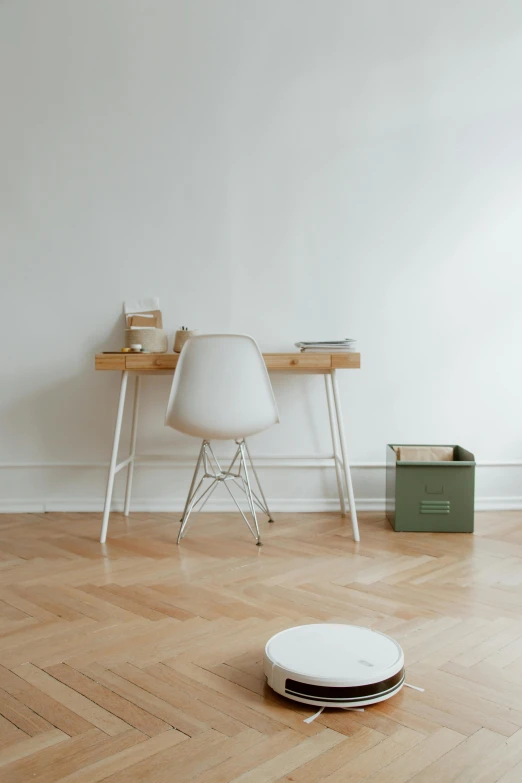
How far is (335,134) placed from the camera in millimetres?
3725

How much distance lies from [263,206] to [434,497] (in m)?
1.61

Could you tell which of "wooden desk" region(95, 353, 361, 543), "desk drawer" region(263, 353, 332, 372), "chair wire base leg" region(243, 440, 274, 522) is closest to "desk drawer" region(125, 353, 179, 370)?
"wooden desk" region(95, 353, 361, 543)

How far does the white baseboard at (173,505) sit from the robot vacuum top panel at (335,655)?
1874mm

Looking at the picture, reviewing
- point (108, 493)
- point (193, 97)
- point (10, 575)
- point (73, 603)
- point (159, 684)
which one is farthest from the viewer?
point (193, 97)

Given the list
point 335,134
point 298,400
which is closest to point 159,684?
point 298,400

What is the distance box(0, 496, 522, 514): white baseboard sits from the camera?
12.3 ft

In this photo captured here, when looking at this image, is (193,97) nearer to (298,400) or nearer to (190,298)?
(190,298)

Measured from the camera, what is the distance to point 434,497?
10.9ft

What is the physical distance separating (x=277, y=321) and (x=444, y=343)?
2.73 ft

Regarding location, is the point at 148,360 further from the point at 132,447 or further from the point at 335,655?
the point at 335,655

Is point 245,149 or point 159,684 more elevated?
point 245,149

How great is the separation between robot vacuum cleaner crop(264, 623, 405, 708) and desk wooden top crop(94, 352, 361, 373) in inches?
61.0

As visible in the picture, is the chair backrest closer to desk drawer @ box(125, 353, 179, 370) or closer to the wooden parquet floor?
desk drawer @ box(125, 353, 179, 370)

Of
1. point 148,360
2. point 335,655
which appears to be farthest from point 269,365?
point 335,655
